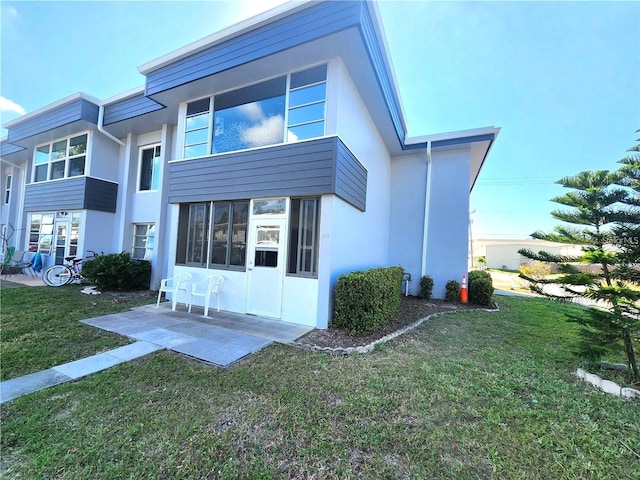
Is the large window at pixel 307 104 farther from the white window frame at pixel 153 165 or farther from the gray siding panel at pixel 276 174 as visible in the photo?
the white window frame at pixel 153 165

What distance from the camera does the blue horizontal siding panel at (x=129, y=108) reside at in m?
8.04

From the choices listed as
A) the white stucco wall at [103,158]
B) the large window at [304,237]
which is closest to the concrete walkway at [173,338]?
the large window at [304,237]

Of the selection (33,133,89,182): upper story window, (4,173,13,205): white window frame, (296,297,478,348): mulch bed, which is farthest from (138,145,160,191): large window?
(4,173,13,205): white window frame

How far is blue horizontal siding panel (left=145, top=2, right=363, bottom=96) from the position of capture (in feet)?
14.8

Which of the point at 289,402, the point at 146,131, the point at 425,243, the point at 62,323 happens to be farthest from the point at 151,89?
the point at 425,243

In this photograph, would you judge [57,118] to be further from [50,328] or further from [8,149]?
[50,328]

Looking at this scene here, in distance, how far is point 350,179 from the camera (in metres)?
5.83

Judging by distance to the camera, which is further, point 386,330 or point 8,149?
point 8,149

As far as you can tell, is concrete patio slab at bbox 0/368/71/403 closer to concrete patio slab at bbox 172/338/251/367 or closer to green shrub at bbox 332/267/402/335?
concrete patio slab at bbox 172/338/251/367

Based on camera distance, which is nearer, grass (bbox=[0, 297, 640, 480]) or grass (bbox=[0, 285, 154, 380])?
grass (bbox=[0, 297, 640, 480])

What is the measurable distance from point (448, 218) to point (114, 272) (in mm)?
10817

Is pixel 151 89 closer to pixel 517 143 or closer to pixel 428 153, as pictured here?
pixel 428 153

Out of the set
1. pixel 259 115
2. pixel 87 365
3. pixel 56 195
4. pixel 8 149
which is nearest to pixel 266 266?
pixel 87 365

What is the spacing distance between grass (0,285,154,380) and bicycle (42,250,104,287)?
1.04 meters
